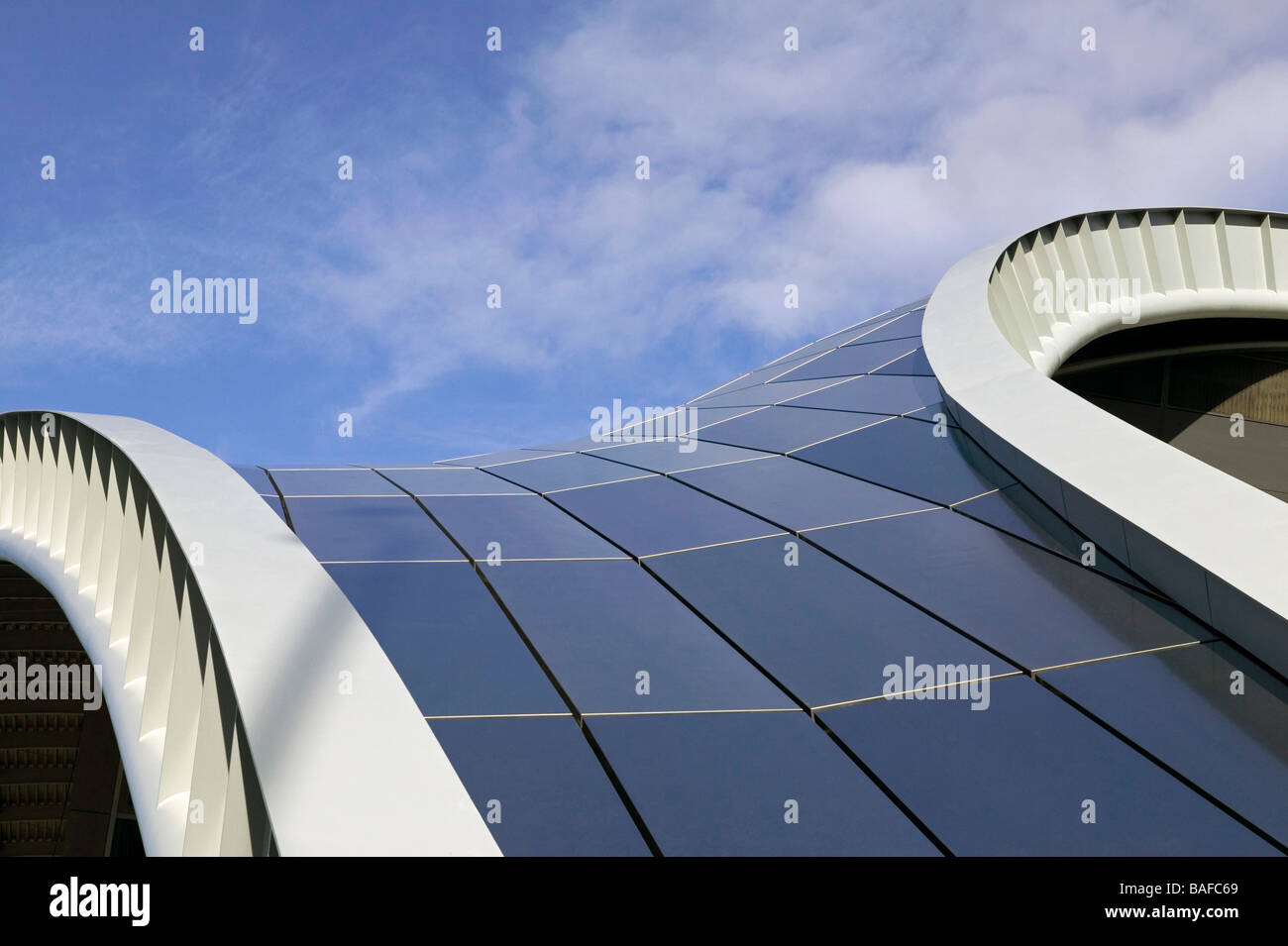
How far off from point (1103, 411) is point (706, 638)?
661 centimetres

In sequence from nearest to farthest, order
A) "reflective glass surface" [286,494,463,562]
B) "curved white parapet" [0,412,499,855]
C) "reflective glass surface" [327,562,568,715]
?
"curved white parapet" [0,412,499,855]
"reflective glass surface" [327,562,568,715]
"reflective glass surface" [286,494,463,562]

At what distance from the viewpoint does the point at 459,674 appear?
26.1ft

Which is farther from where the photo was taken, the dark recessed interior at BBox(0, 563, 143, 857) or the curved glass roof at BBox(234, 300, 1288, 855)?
the dark recessed interior at BBox(0, 563, 143, 857)

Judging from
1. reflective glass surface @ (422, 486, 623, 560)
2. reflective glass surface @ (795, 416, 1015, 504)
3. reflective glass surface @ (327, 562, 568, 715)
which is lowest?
reflective glass surface @ (327, 562, 568, 715)

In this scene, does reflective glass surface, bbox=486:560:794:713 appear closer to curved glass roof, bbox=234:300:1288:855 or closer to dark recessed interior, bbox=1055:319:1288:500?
curved glass roof, bbox=234:300:1288:855

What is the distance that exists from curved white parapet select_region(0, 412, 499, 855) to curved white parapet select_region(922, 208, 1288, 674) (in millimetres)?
7096

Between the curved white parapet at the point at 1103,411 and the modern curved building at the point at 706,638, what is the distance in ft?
0.23

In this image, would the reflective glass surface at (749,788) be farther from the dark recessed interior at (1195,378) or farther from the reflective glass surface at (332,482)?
the dark recessed interior at (1195,378)

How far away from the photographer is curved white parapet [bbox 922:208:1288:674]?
27.7 ft
